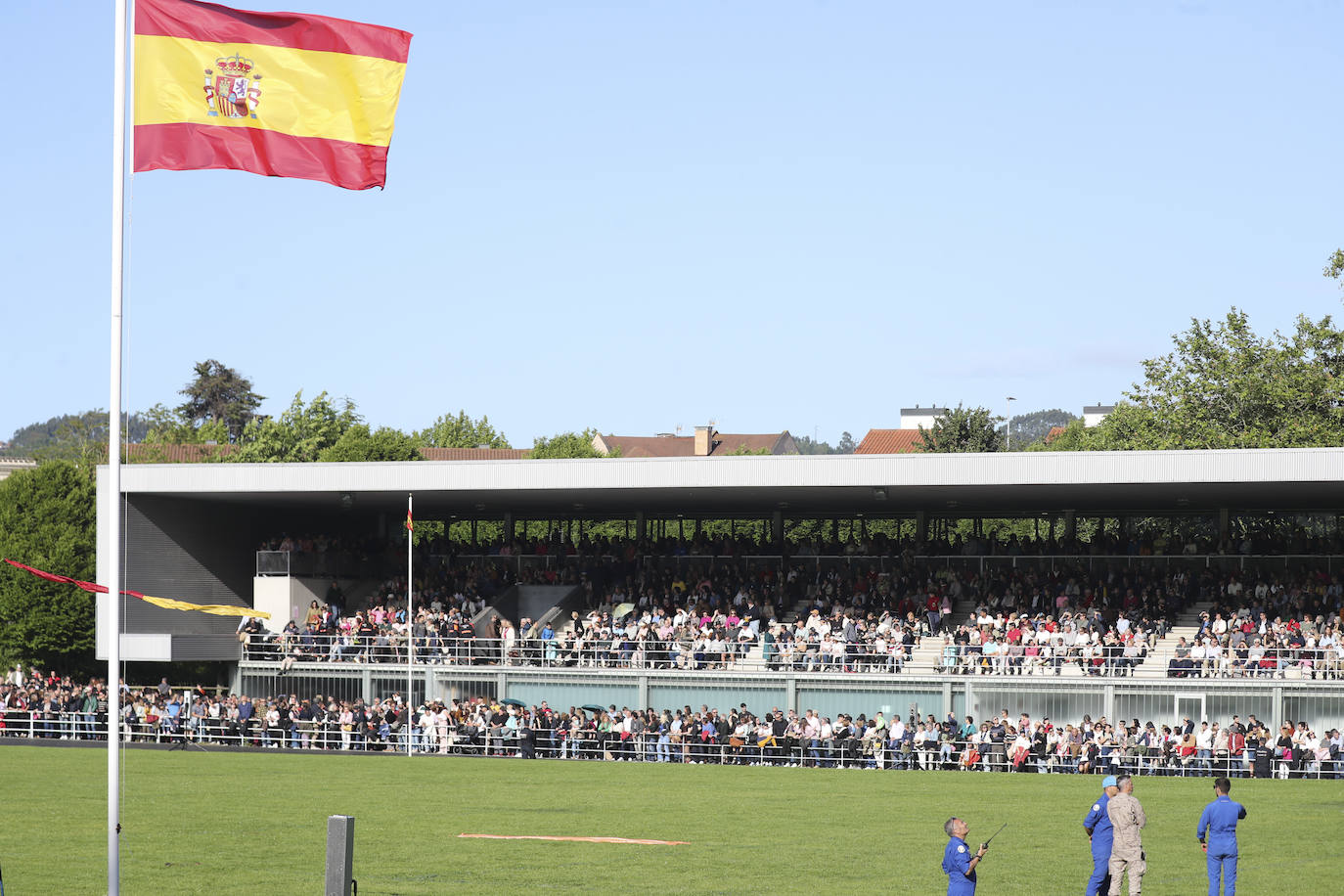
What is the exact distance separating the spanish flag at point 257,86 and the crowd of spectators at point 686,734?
2510cm

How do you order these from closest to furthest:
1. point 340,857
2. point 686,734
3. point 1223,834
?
point 340,857
point 1223,834
point 686,734

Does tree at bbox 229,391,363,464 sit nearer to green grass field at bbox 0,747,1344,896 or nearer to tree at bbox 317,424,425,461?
tree at bbox 317,424,425,461

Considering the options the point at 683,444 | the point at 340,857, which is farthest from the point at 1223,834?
the point at 683,444

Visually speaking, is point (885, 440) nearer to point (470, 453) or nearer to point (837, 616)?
point (470, 453)

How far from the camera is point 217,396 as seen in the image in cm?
12694

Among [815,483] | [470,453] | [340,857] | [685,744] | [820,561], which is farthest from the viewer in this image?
[470,453]

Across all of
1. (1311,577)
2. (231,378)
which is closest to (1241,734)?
(1311,577)

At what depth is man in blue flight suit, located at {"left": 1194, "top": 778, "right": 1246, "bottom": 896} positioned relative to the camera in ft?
Answer: 54.6

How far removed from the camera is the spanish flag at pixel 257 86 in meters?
13.8

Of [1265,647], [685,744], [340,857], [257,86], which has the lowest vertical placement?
[685,744]

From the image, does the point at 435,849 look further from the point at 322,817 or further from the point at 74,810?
the point at 74,810

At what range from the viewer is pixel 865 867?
1980 centimetres

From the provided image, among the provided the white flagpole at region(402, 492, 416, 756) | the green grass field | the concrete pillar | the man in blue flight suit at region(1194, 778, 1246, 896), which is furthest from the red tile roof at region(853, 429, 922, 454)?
the concrete pillar

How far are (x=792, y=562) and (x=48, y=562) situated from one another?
1207 inches
